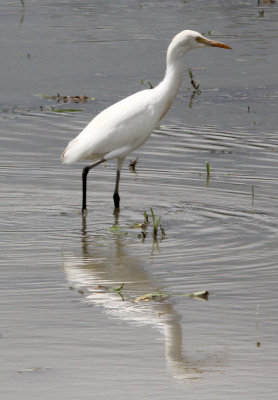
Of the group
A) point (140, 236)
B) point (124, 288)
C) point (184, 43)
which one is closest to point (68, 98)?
point (184, 43)

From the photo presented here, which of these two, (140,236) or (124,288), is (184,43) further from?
(124,288)

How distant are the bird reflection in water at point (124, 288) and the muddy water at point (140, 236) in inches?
0.6

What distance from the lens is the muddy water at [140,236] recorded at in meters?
4.88

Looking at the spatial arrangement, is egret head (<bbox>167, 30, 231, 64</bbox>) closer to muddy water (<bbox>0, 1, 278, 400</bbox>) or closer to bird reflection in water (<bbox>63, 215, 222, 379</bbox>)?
muddy water (<bbox>0, 1, 278, 400</bbox>)

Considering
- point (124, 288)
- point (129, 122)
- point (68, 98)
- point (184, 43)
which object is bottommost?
point (124, 288)

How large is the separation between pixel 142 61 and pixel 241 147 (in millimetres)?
5260

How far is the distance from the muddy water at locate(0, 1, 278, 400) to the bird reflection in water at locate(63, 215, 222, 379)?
0.05ft

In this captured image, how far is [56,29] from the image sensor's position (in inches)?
738

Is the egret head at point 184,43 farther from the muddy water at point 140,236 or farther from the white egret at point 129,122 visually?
the muddy water at point 140,236

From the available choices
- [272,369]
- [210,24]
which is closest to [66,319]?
[272,369]

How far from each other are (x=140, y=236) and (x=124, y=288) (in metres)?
1.59

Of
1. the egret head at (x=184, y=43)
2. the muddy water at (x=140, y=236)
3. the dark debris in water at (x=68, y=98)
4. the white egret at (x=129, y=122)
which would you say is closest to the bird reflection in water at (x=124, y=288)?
the muddy water at (x=140, y=236)

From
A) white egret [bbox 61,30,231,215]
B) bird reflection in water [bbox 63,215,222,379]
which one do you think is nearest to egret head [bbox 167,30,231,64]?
white egret [bbox 61,30,231,215]

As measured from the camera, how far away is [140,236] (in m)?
7.92
